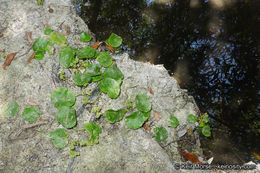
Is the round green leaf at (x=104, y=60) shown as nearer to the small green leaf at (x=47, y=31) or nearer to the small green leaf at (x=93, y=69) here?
the small green leaf at (x=93, y=69)

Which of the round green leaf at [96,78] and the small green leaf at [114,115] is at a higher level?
the round green leaf at [96,78]

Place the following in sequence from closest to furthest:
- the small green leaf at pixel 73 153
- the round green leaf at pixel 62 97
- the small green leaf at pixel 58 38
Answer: the small green leaf at pixel 73 153 < the round green leaf at pixel 62 97 < the small green leaf at pixel 58 38

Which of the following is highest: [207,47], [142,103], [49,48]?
[207,47]

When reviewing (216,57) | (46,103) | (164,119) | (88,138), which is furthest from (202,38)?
(46,103)

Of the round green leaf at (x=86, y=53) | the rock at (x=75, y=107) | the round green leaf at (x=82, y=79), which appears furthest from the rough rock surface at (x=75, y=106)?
the round green leaf at (x=86, y=53)

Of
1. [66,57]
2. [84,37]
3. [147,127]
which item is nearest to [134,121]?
[147,127]

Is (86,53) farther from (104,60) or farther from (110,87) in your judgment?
(110,87)
